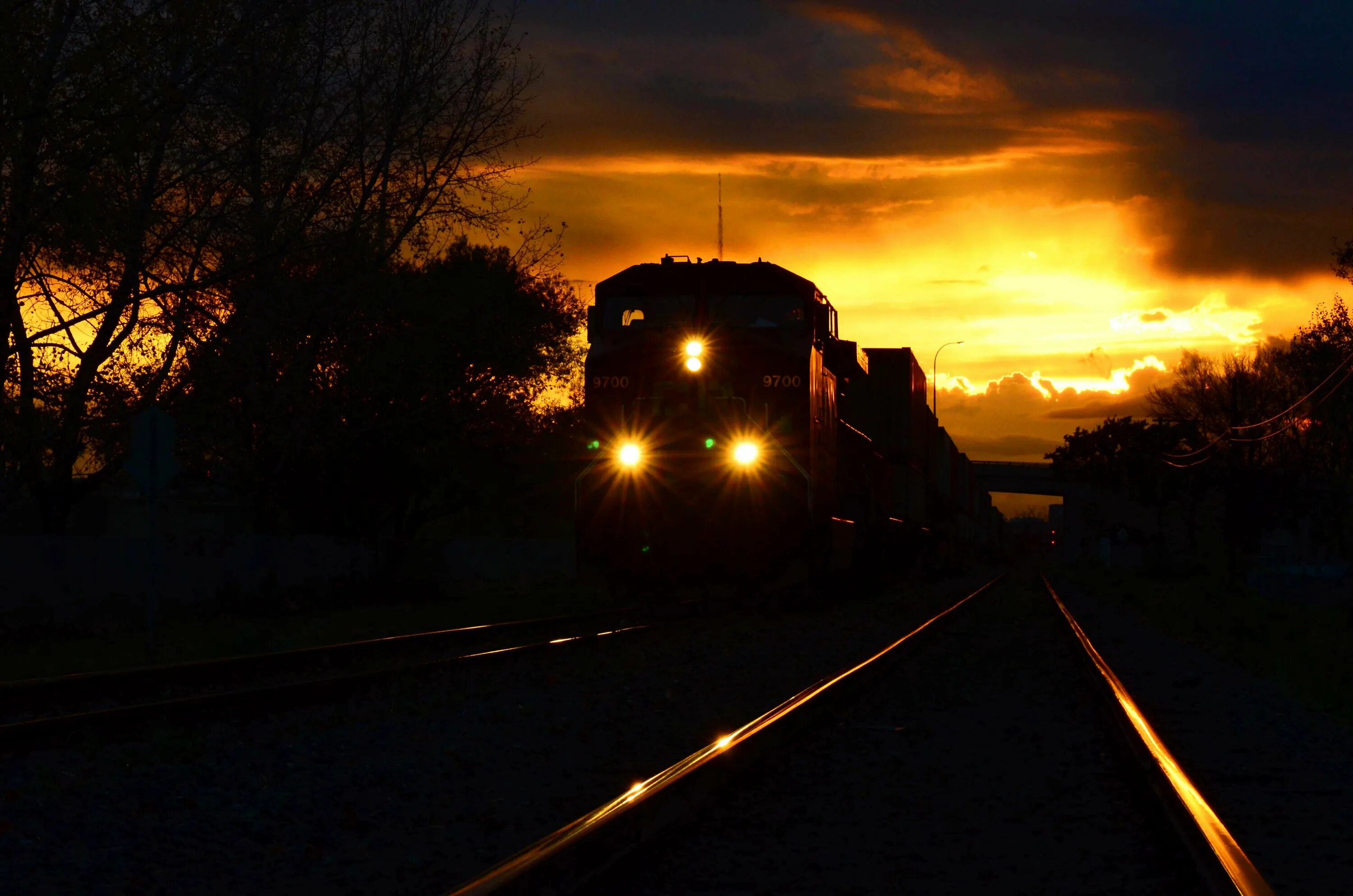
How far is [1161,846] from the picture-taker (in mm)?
5441

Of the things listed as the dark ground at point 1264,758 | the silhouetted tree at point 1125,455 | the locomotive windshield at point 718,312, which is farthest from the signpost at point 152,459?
the silhouetted tree at point 1125,455

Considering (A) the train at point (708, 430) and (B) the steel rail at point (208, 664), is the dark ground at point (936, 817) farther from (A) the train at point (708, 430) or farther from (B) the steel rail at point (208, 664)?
(A) the train at point (708, 430)

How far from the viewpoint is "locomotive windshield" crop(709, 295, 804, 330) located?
62.1 feet

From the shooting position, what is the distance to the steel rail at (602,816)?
4.12m

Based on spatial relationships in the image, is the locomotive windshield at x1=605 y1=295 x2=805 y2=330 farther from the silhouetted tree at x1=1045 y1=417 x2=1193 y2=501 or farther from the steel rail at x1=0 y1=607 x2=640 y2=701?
the silhouetted tree at x1=1045 y1=417 x2=1193 y2=501

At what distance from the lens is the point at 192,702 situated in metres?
9.37

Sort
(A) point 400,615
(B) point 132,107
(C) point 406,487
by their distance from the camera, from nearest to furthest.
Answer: (B) point 132,107, (A) point 400,615, (C) point 406,487

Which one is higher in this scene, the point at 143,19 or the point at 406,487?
the point at 143,19

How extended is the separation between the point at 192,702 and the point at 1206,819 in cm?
677

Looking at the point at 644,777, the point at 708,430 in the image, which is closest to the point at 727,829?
the point at 644,777

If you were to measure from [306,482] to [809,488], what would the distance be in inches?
625

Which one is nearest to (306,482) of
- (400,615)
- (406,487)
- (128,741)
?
(406,487)

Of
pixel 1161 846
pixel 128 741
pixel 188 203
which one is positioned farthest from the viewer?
pixel 188 203

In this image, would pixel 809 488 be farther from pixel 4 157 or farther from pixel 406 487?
pixel 406 487
